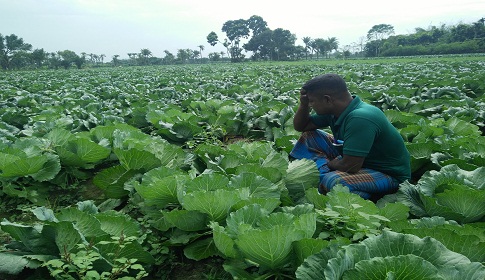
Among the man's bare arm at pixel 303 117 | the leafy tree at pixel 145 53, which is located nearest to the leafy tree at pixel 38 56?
the leafy tree at pixel 145 53

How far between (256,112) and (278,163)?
10.7 feet

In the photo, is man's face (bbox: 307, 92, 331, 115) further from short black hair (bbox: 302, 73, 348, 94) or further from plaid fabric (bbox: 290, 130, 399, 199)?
plaid fabric (bbox: 290, 130, 399, 199)

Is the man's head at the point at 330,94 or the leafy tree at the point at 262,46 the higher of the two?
the leafy tree at the point at 262,46

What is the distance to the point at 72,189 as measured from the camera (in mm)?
3572

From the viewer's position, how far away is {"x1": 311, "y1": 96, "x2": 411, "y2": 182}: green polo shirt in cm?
260

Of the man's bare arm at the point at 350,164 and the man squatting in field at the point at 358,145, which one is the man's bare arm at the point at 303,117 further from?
the man's bare arm at the point at 350,164

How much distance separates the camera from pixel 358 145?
8.57 feet

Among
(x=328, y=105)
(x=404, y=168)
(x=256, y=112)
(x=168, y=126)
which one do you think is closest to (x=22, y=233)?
(x=328, y=105)

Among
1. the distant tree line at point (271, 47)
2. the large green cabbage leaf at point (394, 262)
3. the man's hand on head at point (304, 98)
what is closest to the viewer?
the large green cabbage leaf at point (394, 262)

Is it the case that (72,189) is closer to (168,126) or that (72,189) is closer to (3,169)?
(3,169)

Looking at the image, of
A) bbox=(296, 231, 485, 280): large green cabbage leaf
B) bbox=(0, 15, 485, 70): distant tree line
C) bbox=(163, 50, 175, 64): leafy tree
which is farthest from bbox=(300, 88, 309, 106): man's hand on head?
bbox=(163, 50, 175, 64): leafy tree

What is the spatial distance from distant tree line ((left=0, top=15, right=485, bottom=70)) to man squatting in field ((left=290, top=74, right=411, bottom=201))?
53283 mm

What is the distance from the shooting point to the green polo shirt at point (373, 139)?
2.60m

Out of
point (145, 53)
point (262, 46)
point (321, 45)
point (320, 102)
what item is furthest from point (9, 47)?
point (320, 102)
